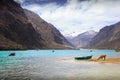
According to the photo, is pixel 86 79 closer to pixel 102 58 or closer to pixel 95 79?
pixel 95 79

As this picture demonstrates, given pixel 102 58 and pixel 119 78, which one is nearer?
pixel 119 78

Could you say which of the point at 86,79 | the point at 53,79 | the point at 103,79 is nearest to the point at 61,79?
the point at 53,79

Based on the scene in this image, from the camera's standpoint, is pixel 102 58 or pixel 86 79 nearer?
pixel 86 79

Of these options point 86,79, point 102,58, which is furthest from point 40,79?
point 102,58

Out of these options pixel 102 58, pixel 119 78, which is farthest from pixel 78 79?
pixel 102 58

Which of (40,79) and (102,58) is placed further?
(102,58)

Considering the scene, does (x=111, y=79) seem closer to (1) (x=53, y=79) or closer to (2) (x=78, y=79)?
(2) (x=78, y=79)

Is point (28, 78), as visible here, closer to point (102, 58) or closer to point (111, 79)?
point (111, 79)
